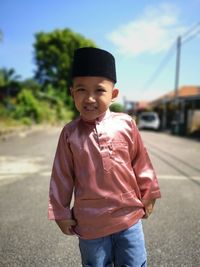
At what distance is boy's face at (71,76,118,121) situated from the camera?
6.70 feet

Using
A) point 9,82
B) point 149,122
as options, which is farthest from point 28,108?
point 9,82

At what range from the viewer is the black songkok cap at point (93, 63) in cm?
203

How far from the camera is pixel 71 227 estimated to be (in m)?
2.08

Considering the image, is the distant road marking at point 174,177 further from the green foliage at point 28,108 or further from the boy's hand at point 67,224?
the green foliage at point 28,108

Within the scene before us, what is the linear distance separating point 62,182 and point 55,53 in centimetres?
5082

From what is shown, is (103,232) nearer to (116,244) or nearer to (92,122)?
(116,244)

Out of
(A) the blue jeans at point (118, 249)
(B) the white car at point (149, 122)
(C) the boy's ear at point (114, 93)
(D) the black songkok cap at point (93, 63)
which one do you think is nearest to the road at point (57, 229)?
(A) the blue jeans at point (118, 249)

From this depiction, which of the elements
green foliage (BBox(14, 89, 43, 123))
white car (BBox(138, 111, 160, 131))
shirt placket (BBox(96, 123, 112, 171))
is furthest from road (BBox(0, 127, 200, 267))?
white car (BBox(138, 111, 160, 131))

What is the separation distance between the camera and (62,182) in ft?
6.94

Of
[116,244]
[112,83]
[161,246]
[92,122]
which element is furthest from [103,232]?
[161,246]

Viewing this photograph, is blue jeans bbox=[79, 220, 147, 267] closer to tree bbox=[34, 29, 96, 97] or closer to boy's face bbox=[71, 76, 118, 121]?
boy's face bbox=[71, 76, 118, 121]

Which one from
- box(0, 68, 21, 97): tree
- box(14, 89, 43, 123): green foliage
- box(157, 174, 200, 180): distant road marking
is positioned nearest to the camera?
box(157, 174, 200, 180): distant road marking

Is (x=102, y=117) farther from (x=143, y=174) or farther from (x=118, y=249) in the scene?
(x=118, y=249)

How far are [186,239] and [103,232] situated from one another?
2.16 m
